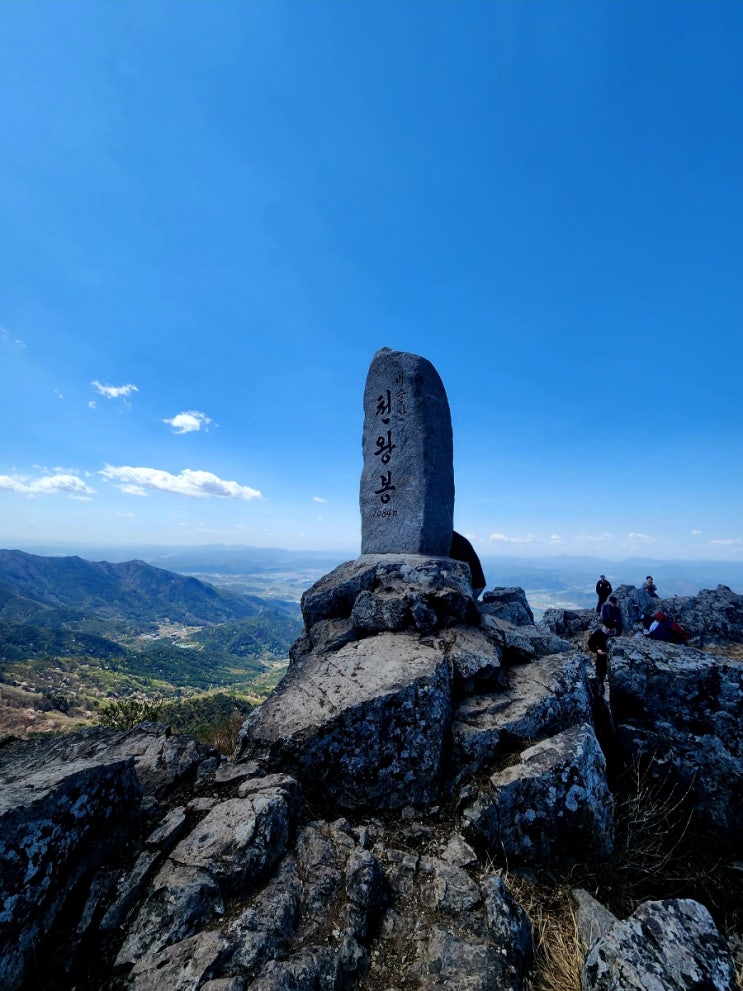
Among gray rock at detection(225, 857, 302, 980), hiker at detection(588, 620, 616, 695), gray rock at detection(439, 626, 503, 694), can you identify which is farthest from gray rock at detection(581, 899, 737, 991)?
hiker at detection(588, 620, 616, 695)

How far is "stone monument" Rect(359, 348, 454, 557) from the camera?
11.0m

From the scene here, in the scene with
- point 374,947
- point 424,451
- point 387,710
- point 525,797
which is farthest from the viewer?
point 424,451

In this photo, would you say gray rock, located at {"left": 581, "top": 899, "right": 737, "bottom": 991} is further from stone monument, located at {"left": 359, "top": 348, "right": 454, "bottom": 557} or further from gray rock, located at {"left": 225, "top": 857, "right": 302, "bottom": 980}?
stone monument, located at {"left": 359, "top": 348, "right": 454, "bottom": 557}

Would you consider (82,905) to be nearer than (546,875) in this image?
Yes

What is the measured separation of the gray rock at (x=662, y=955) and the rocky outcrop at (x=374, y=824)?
0.05 ft

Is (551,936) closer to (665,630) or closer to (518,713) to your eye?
(518,713)

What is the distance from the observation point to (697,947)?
3.12 metres

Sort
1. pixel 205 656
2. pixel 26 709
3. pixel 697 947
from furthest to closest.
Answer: pixel 205 656
pixel 26 709
pixel 697 947

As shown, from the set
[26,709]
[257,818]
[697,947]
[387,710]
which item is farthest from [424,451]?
[26,709]

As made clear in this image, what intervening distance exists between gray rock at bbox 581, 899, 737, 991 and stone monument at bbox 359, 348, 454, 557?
761 cm

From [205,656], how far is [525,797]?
19468 centimetres

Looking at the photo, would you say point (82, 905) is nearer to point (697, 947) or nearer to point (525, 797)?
point (525, 797)

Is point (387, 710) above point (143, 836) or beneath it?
above

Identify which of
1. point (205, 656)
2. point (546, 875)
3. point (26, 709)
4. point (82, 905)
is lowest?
point (205, 656)
